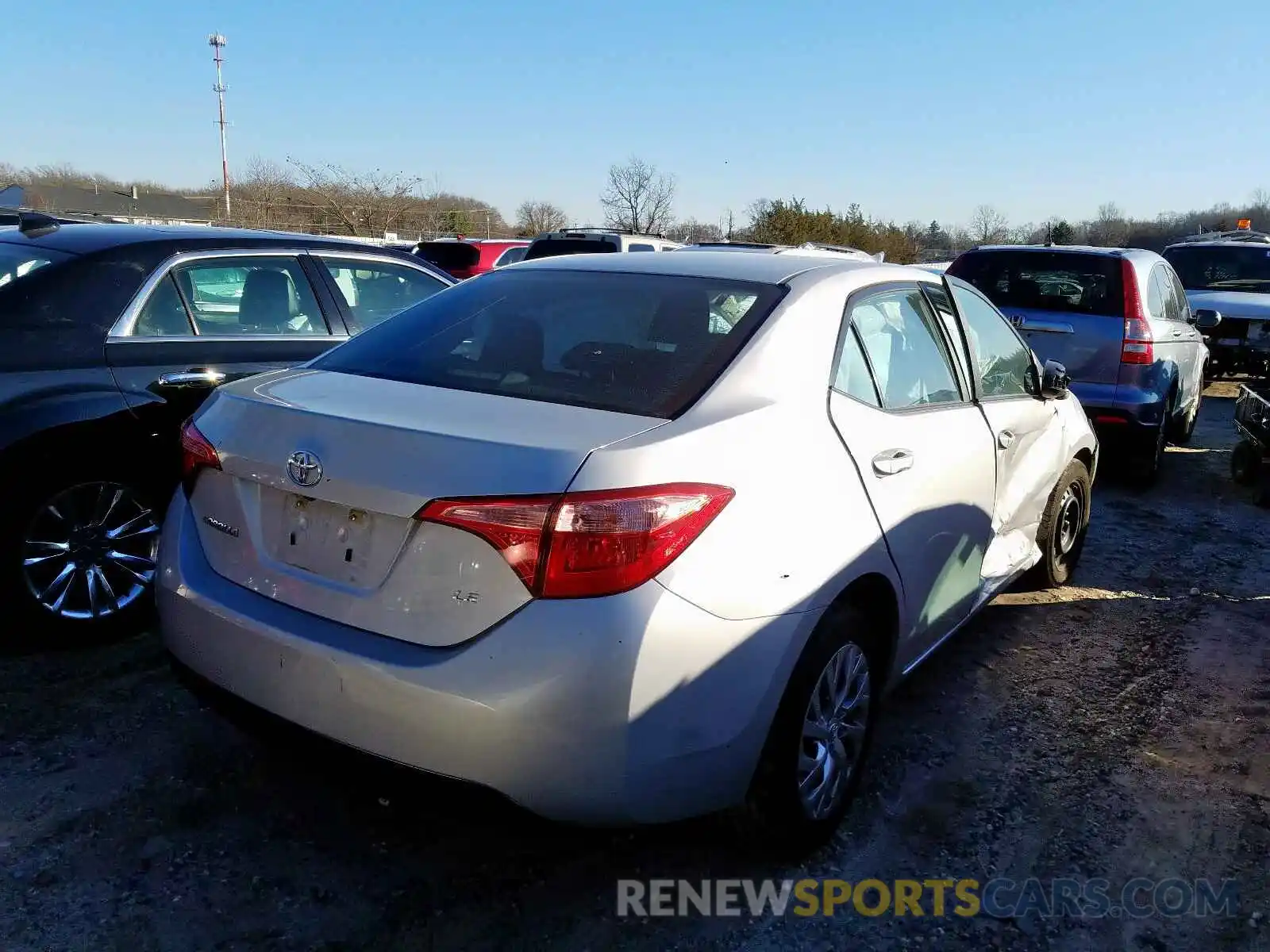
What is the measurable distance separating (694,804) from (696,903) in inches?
19.7

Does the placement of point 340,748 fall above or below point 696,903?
above

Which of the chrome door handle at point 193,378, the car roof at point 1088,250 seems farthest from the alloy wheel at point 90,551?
the car roof at point 1088,250

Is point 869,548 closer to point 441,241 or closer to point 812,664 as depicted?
point 812,664

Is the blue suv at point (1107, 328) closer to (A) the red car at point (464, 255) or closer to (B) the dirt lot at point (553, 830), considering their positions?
(B) the dirt lot at point (553, 830)

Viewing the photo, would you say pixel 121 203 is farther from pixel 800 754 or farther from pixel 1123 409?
pixel 800 754

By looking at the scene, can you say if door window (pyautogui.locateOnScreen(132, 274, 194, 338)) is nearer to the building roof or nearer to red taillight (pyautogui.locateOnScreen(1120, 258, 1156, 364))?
red taillight (pyautogui.locateOnScreen(1120, 258, 1156, 364))

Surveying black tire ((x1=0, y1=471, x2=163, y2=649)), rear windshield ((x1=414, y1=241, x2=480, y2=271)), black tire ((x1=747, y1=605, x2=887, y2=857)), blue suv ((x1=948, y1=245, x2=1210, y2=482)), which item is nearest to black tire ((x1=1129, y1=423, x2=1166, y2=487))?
blue suv ((x1=948, y1=245, x2=1210, y2=482))

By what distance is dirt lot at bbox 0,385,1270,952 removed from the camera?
2.49m

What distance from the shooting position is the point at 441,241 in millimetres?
16031

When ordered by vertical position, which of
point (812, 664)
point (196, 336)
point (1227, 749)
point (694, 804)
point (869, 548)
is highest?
point (196, 336)

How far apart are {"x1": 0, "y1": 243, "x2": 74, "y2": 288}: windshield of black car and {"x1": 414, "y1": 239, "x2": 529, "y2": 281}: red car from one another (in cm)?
1125

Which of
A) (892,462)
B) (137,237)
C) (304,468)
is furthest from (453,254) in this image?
(304,468)

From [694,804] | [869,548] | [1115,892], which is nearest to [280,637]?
[694,804]

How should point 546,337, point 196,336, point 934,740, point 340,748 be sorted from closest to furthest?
point 340,748, point 546,337, point 934,740, point 196,336
